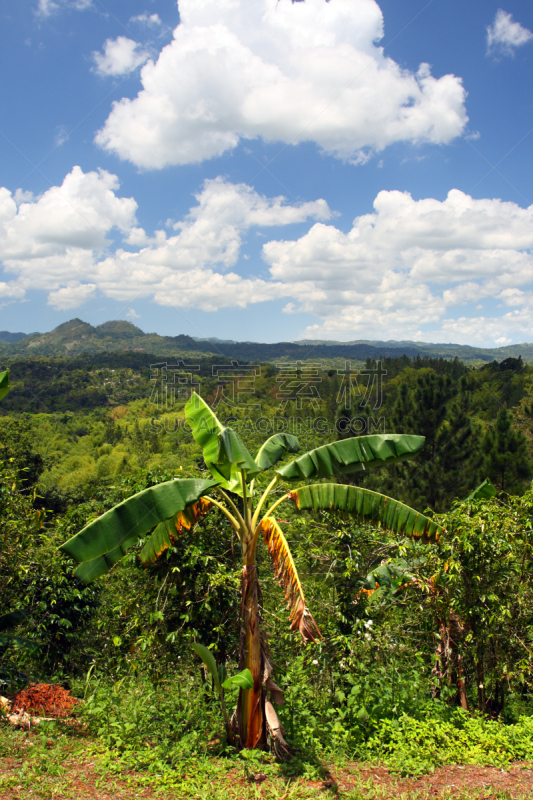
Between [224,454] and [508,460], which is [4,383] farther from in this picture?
[508,460]

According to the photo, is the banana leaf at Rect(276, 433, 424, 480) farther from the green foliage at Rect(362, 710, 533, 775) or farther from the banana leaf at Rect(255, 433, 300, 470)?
the green foliage at Rect(362, 710, 533, 775)

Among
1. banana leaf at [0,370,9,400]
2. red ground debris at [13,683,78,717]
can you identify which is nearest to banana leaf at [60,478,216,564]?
banana leaf at [0,370,9,400]

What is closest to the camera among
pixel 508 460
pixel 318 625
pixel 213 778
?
pixel 213 778

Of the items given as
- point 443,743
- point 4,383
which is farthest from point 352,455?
point 4,383

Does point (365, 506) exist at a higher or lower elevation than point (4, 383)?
lower

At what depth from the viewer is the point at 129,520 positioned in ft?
14.7

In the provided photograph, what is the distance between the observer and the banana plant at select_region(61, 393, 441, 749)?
445 cm

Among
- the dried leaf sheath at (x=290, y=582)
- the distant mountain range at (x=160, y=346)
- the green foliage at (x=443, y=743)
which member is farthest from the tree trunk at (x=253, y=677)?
the distant mountain range at (x=160, y=346)

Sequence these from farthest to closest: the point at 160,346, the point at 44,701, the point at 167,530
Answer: the point at 160,346, the point at 44,701, the point at 167,530

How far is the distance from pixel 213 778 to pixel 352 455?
3.35 metres

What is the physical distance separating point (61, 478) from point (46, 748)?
49.5 metres

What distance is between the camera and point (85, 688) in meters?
6.10

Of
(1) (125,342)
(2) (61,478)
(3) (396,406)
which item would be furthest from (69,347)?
(3) (396,406)

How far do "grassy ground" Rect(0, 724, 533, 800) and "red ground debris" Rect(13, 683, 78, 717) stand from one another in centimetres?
64
